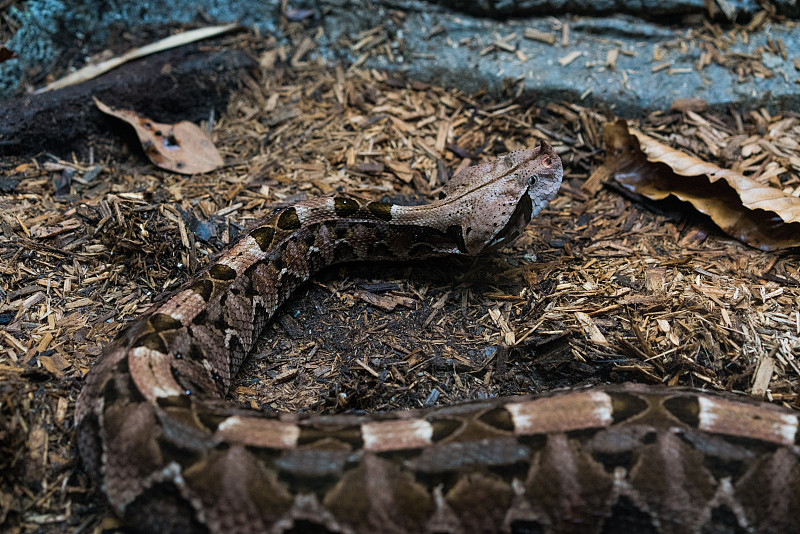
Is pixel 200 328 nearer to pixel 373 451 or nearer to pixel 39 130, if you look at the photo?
pixel 373 451

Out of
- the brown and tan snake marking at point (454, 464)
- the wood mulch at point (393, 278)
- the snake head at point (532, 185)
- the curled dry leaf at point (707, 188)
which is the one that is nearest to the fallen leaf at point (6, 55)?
the wood mulch at point (393, 278)

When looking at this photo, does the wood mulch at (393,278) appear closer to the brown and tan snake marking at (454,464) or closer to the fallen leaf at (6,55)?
the brown and tan snake marking at (454,464)

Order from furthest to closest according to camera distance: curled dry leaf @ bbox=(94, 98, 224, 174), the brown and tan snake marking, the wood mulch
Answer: curled dry leaf @ bbox=(94, 98, 224, 174), the wood mulch, the brown and tan snake marking

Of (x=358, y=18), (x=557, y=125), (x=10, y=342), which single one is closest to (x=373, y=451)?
(x=10, y=342)

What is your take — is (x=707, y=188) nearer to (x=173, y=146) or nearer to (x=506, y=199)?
(x=506, y=199)

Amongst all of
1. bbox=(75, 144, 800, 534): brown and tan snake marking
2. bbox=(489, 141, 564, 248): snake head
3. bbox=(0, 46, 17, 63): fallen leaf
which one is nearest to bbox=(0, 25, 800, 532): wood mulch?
bbox=(489, 141, 564, 248): snake head

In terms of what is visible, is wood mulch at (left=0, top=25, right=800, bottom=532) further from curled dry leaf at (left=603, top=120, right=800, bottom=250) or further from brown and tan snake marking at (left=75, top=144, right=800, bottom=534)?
brown and tan snake marking at (left=75, top=144, right=800, bottom=534)

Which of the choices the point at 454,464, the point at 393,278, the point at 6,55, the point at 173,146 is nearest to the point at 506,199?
the point at 393,278
